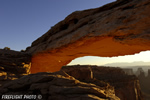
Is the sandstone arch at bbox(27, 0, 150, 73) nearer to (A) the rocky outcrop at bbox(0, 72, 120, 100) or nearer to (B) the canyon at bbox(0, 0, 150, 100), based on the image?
(B) the canyon at bbox(0, 0, 150, 100)

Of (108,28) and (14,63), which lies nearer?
(108,28)

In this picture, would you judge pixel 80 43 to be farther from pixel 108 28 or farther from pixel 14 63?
pixel 14 63

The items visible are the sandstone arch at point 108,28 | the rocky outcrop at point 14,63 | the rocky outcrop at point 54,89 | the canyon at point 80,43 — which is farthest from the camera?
the rocky outcrop at point 14,63

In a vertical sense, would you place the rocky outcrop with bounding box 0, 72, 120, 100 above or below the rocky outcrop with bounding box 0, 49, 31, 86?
below

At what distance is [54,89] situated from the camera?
4.21 m

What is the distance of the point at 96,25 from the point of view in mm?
7184

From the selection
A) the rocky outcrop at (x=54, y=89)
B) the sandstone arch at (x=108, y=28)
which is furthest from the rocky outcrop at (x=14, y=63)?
the rocky outcrop at (x=54, y=89)

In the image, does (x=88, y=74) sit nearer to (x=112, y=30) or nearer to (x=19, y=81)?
(x=112, y=30)

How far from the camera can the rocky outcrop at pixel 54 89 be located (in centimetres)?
395

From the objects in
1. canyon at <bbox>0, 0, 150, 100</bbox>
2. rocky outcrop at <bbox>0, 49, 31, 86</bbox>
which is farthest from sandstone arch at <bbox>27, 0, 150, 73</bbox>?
rocky outcrop at <bbox>0, 49, 31, 86</bbox>

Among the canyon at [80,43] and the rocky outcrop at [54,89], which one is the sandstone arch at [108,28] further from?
the rocky outcrop at [54,89]

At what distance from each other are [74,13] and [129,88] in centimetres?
2203

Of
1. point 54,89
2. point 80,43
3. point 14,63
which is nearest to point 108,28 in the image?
point 80,43

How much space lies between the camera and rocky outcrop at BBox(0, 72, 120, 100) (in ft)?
13.0
